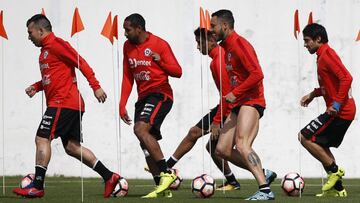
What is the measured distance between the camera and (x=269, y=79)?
18.8 metres

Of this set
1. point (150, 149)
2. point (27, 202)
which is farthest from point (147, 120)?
point (27, 202)

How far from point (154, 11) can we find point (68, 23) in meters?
1.55

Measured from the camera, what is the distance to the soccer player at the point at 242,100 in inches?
452

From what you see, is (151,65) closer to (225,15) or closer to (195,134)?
(225,15)

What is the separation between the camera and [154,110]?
1277 centimetres

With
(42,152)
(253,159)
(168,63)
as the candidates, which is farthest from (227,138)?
(42,152)

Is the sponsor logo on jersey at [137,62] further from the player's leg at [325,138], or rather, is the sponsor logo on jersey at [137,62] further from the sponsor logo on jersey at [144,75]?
the player's leg at [325,138]

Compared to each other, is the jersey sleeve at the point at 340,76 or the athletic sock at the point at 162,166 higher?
the jersey sleeve at the point at 340,76

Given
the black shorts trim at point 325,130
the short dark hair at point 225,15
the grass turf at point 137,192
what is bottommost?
the grass turf at point 137,192

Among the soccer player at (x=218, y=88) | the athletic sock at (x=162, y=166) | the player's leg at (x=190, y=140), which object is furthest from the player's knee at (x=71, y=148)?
the player's leg at (x=190, y=140)

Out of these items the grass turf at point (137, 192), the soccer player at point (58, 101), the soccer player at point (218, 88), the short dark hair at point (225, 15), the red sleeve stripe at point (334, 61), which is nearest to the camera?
the short dark hair at point (225, 15)

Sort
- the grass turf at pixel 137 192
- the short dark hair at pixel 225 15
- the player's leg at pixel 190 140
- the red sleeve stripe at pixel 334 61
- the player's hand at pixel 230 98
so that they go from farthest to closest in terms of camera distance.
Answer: the player's leg at pixel 190 140 → the red sleeve stripe at pixel 334 61 → the grass turf at pixel 137 192 → the short dark hair at pixel 225 15 → the player's hand at pixel 230 98

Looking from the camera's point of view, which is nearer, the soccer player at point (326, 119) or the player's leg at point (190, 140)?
the soccer player at point (326, 119)

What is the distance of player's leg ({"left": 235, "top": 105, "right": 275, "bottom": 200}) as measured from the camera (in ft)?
37.6
